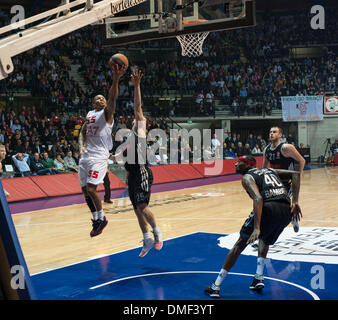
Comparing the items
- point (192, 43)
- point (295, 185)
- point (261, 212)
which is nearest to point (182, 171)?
point (192, 43)

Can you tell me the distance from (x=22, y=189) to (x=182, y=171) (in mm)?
6743

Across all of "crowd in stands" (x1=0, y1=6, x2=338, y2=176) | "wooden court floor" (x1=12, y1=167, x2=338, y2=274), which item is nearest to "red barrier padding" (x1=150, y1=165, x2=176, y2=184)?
"wooden court floor" (x1=12, y1=167, x2=338, y2=274)

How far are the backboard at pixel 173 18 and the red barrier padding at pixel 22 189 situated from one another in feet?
18.9

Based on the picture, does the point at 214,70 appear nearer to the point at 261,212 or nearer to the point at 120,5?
the point at 120,5

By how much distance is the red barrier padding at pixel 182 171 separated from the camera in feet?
58.8

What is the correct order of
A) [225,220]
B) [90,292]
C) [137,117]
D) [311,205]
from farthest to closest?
1. [311,205]
2. [225,220]
3. [137,117]
4. [90,292]

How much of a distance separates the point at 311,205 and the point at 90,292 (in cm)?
787

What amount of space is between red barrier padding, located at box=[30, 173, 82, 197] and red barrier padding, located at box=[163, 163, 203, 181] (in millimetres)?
4296

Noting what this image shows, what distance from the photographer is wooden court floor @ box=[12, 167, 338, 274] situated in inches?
297

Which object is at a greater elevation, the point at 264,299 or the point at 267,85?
the point at 267,85

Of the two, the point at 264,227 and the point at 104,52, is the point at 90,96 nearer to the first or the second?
the point at 104,52

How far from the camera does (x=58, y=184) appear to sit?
47.0ft

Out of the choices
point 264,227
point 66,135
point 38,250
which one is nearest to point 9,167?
point 66,135

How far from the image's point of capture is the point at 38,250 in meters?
7.61
